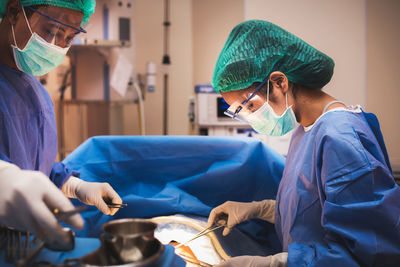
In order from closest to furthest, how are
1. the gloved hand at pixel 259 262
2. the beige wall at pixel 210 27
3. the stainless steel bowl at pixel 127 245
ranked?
the stainless steel bowl at pixel 127 245 → the gloved hand at pixel 259 262 → the beige wall at pixel 210 27

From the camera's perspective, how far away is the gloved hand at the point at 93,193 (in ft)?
4.04

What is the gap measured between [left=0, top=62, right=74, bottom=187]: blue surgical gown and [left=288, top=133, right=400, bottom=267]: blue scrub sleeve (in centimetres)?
91

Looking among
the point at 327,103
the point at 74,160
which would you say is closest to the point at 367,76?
the point at 327,103

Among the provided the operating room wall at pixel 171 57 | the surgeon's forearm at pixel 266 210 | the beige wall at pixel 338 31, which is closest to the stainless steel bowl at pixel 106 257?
the surgeon's forearm at pixel 266 210

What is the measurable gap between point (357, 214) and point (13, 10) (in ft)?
4.04

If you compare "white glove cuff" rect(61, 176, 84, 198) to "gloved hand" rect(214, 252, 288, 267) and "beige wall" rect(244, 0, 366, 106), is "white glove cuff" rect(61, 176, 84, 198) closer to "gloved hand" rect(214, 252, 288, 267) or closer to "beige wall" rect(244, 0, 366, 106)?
"gloved hand" rect(214, 252, 288, 267)

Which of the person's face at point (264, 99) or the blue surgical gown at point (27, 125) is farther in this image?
the person's face at point (264, 99)

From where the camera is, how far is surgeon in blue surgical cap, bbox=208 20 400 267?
2.80 feet

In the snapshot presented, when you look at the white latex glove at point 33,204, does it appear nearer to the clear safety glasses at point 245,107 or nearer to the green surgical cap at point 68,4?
the green surgical cap at point 68,4

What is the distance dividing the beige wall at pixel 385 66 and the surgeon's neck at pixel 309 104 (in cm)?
148

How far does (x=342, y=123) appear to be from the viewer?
97 centimetres

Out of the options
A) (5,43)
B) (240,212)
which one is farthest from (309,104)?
(5,43)

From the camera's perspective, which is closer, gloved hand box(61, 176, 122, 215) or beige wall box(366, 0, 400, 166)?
gloved hand box(61, 176, 122, 215)

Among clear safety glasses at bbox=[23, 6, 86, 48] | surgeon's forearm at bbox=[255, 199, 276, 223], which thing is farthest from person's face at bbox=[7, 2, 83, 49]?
surgeon's forearm at bbox=[255, 199, 276, 223]
